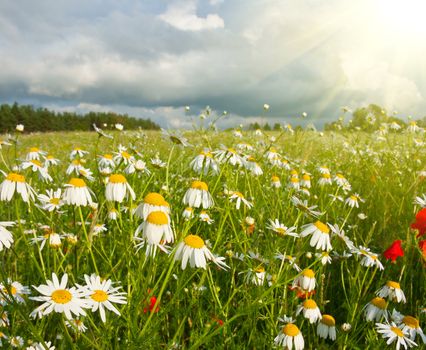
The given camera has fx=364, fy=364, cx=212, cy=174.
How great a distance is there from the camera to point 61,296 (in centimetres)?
132

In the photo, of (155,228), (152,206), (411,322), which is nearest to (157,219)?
(155,228)

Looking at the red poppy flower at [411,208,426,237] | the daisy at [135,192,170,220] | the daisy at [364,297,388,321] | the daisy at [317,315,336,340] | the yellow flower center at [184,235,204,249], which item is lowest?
the daisy at [317,315,336,340]

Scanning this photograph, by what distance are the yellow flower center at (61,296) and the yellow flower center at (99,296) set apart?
Result: 0.13 metres

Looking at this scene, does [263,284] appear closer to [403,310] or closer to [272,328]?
[272,328]

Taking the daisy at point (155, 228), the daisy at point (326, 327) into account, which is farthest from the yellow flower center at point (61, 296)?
the daisy at point (326, 327)

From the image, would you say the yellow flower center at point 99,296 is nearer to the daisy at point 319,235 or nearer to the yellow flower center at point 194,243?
the yellow flower center at point 194,243

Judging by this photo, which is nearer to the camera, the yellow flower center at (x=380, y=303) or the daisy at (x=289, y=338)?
the daisy at (x=289, y=338)

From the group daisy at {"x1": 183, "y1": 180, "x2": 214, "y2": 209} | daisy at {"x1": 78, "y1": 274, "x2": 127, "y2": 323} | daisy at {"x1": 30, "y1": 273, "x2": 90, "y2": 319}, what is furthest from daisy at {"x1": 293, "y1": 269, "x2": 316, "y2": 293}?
daisy at {"x1": 30, "y1": 273, "x2": 90, "y2": 319}

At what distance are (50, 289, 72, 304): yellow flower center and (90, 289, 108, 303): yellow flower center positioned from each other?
0.13 m

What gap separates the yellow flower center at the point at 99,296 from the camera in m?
1.45

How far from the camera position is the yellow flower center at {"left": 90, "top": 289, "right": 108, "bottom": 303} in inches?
56.9

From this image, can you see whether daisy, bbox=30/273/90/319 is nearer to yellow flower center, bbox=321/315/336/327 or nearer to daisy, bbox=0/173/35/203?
daisy, bbox=0/173/35/203

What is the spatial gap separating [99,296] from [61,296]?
18cm

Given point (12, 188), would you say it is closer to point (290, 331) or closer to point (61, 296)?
point (61, 296)
